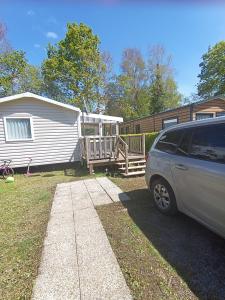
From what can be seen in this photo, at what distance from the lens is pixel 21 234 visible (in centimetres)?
360

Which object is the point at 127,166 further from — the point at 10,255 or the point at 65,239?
the point at 10,255

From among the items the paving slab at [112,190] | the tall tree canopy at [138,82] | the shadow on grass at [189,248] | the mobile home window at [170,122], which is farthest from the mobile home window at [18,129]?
the tall tree canopy at [138,82]

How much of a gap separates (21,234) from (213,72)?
3146 centimetres

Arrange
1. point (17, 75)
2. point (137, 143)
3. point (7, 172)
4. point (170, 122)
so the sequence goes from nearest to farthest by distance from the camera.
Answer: point (7, 172), point (137, 143), point (170, 122), point (17, 75)

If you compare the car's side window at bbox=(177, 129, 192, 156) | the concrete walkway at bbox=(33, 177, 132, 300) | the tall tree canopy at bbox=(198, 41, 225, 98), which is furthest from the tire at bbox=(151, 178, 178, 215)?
the tall tree canopy at bbox=(198, 41, 225, 98)

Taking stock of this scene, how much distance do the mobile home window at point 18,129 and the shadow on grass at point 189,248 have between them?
22.6 ft

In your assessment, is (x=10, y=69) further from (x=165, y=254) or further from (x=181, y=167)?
(x=165, y=254)

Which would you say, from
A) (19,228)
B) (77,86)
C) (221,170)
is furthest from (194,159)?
(77,86)

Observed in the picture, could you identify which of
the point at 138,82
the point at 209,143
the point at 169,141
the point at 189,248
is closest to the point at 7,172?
the point at 169,141

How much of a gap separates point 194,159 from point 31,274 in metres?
2.72

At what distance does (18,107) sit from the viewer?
898cm

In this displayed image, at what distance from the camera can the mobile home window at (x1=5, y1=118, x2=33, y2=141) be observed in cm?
884

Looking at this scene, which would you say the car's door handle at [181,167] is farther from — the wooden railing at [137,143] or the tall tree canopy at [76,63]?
the tall tree canopy at [76,63]

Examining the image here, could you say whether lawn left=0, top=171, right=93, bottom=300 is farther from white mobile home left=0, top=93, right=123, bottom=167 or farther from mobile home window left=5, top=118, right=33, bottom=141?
mobile home window left=5, top=118, right=33, bottom=141
